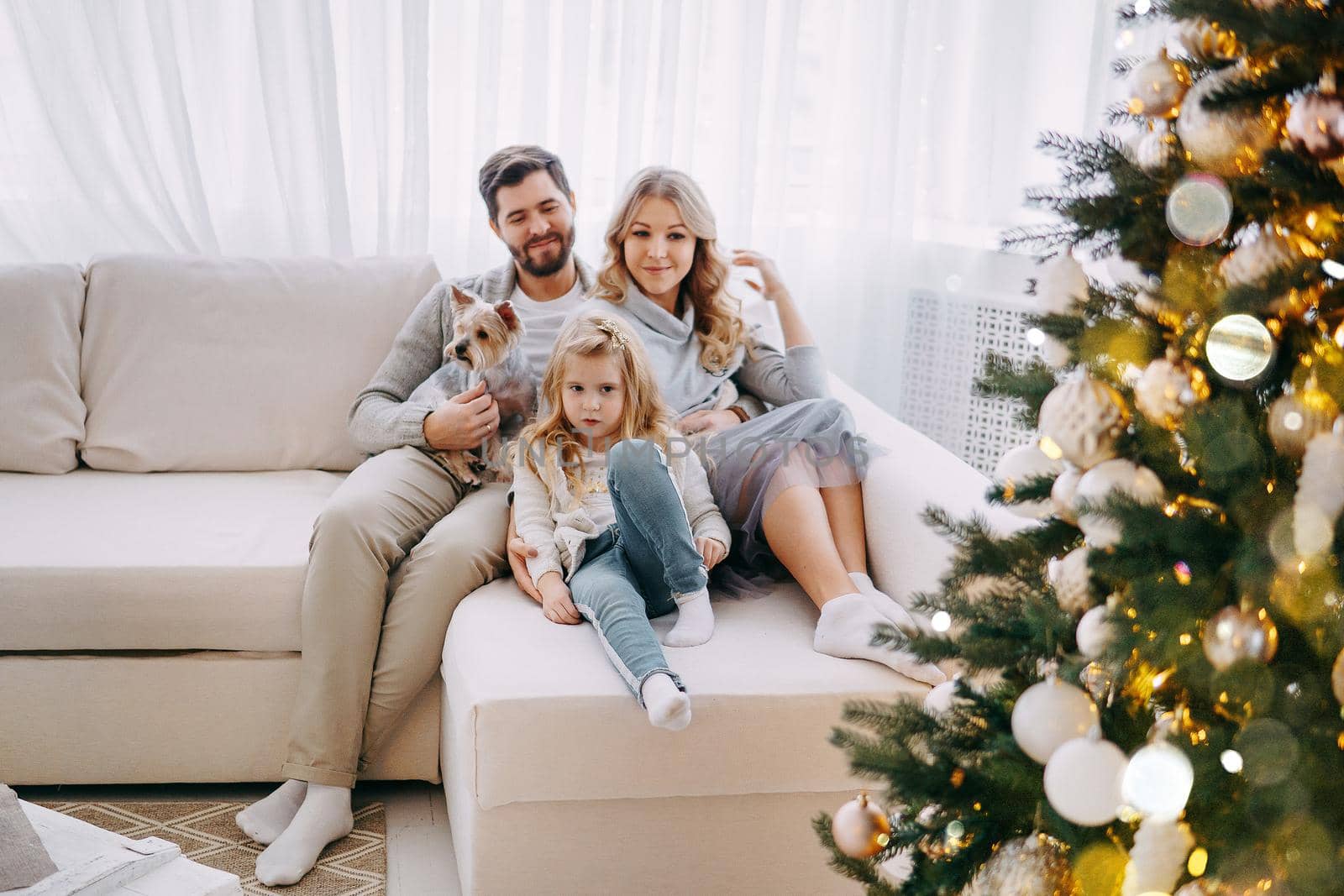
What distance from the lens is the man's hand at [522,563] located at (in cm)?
202

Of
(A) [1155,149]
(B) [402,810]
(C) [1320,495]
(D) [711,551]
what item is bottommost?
(B) [402,810]

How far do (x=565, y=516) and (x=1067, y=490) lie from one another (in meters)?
1.21

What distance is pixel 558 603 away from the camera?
1.93 m

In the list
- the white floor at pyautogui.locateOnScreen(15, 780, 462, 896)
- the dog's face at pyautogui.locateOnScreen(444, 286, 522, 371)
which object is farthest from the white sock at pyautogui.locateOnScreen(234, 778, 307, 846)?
the dog's face at pyautogui.locateOnScreen(444, 286, 522, 371)

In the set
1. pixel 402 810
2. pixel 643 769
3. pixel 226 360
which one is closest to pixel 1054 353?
pixel 643 769

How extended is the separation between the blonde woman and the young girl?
0.08 metres

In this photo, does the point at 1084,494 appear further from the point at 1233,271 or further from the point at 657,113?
the point at 657,113

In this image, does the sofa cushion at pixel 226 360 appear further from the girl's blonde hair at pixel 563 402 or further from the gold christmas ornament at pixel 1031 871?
the gold christmas ornament at pixel 1031 871

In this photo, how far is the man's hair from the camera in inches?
96.7

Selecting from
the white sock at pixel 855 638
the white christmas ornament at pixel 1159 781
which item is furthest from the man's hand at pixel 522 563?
the white christmas ornament at pixel 1159 781

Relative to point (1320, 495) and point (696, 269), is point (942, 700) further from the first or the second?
point (696, 269)

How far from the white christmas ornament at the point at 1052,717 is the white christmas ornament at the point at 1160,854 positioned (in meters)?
0.09

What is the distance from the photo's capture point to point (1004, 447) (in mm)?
3168

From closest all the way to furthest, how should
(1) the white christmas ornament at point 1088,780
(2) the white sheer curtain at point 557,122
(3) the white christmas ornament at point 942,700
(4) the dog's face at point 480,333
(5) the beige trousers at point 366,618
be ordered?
(1) the white christmas ornament at point 1088,780 < (3) the white christmas ornament at point 942,700 < (5) the beige trousers at point 366,618 < (4) the dog's face at point 480,333 < (2) the white sheer curtain at point 557,122
